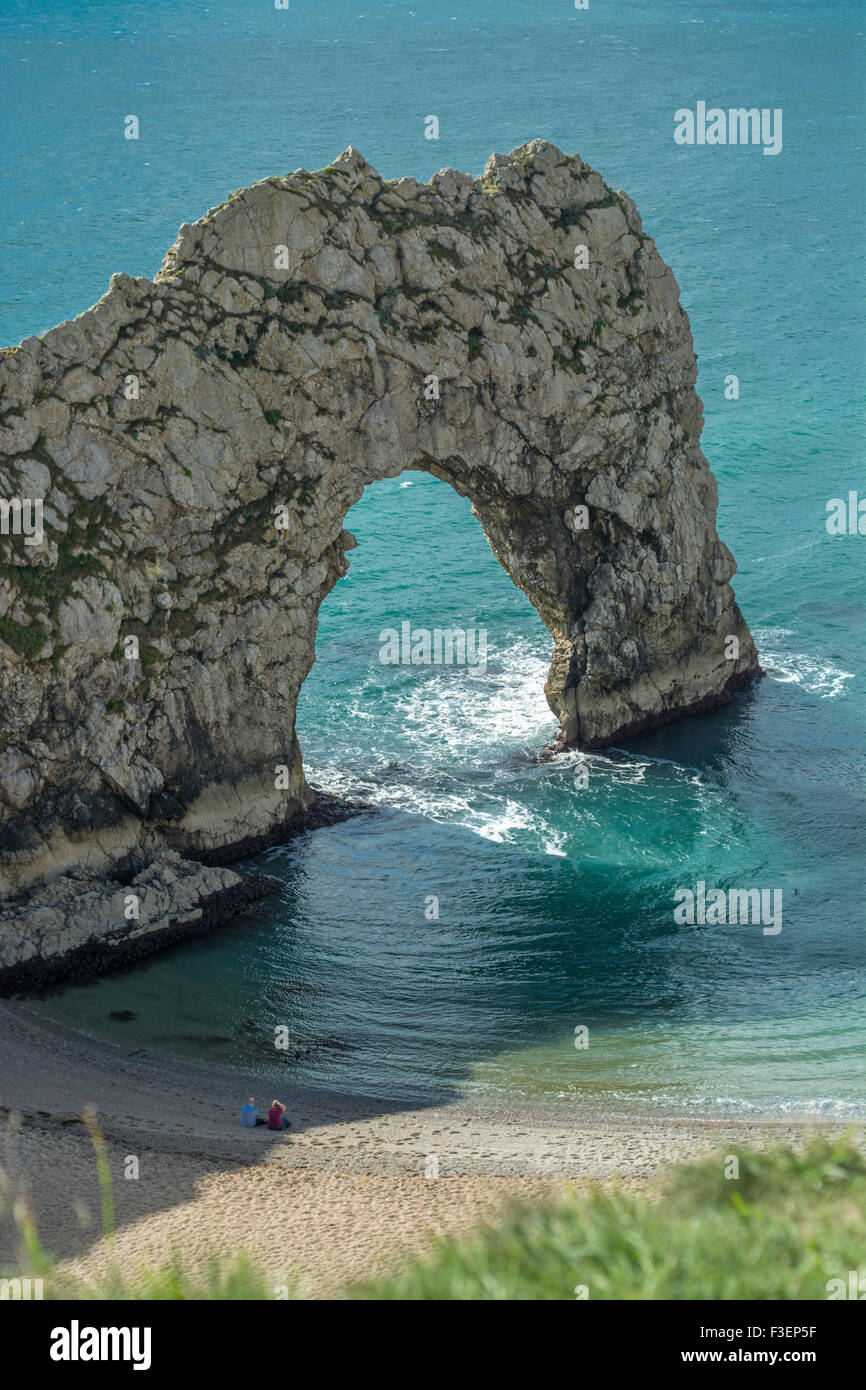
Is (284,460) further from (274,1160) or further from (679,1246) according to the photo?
(679,1246)

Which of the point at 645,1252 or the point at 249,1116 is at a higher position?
the point at 645,1252

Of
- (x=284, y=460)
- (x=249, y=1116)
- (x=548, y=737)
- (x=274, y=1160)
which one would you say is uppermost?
(x=284, y=460)

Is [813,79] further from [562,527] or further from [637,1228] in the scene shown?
[637,1228]

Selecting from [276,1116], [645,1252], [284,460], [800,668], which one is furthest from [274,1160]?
[800,668]

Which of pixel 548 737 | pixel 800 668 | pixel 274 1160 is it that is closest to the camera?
pixel 274 1160

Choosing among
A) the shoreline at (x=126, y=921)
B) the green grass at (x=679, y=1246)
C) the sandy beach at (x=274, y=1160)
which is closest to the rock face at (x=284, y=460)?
the shoreline at (x=126, y=921)
